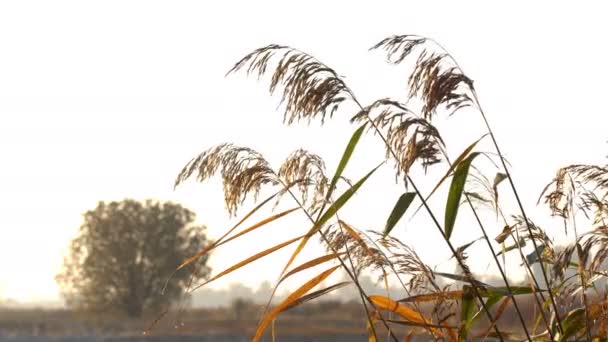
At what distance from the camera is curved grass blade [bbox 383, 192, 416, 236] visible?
11.1 feet

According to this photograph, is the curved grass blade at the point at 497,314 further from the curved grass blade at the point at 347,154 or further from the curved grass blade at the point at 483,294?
the curved grass blade at the point at 347,154

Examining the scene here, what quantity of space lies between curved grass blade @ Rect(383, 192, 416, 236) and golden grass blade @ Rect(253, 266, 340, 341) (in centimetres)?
26

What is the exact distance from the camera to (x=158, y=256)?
3023 cm

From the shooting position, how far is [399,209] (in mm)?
3447

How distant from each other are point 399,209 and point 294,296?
1.61ft

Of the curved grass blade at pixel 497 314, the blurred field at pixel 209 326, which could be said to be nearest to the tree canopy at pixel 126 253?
the blurred field at pixel 209 326

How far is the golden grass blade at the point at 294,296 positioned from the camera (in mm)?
3421

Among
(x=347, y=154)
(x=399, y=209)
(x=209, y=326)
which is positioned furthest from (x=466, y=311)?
(x=209, y=326)

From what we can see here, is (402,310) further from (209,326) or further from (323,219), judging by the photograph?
(209,326)

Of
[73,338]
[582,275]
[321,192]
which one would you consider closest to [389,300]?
[321,192]

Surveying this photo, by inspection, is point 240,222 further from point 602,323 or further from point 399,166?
A: point 602,323

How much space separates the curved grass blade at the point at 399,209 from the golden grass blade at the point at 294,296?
261 mm

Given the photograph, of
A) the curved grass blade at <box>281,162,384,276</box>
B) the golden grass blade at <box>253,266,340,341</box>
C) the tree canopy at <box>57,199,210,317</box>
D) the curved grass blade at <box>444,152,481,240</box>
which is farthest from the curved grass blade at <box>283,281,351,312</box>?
the tree canopy at <box>57,199,210,317</box>

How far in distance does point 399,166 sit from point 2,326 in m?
25.1
